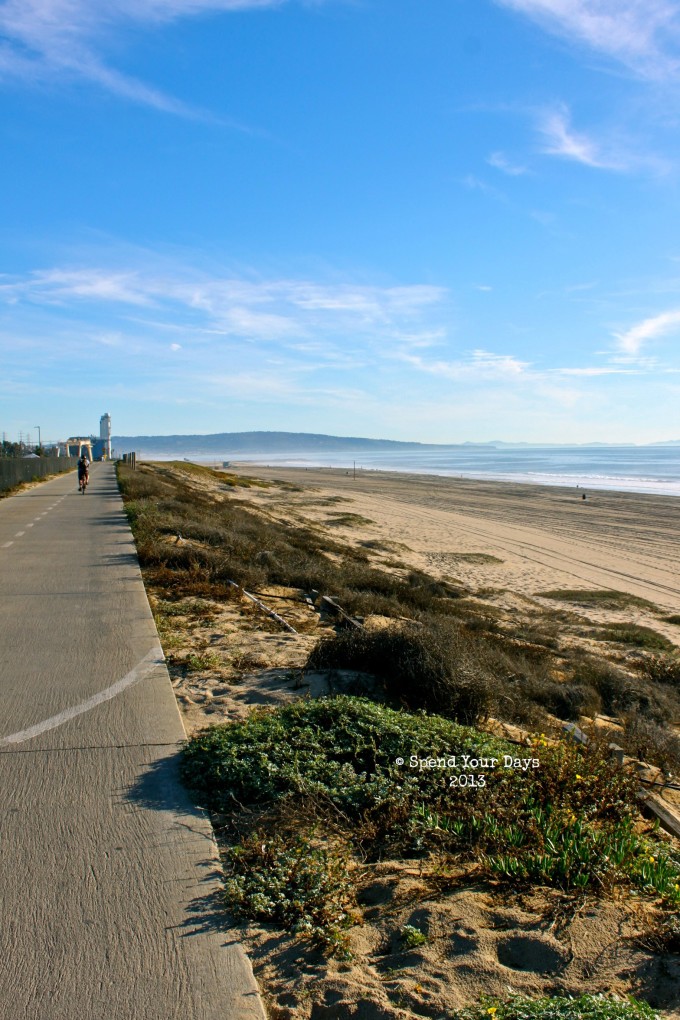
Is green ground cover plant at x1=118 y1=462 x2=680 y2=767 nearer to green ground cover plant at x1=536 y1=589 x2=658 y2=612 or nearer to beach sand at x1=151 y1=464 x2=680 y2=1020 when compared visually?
green ground cover plant at x1=536 y1=589 x2=658 y2=612

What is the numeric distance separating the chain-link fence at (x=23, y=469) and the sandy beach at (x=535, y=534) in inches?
547

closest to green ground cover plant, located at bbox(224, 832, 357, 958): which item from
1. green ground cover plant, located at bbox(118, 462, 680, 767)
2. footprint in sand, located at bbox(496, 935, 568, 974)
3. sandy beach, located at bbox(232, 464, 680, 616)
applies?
footprint in sand, located at bbox(496, 935, 568, 974)

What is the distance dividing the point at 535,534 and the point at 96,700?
28.0m

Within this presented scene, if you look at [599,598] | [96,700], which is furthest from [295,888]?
[599,598]

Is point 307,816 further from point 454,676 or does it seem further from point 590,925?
point 454,676

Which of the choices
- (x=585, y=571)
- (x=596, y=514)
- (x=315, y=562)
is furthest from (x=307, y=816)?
(x=596, y=514)

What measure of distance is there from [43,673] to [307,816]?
12.2 ft

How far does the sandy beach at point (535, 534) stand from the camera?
2144 cm

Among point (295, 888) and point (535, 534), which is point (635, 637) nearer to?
point (295, 888)

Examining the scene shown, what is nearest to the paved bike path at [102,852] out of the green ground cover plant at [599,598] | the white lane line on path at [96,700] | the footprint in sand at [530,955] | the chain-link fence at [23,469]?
the white lane line on path at [96,700]

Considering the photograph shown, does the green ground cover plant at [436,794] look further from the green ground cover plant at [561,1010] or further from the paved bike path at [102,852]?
the green ground cover plant at [561,1010]

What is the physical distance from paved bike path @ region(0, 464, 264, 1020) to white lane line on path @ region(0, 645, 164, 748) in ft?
0.05

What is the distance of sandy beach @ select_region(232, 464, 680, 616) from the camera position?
21.4m

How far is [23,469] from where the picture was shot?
44.5 m
